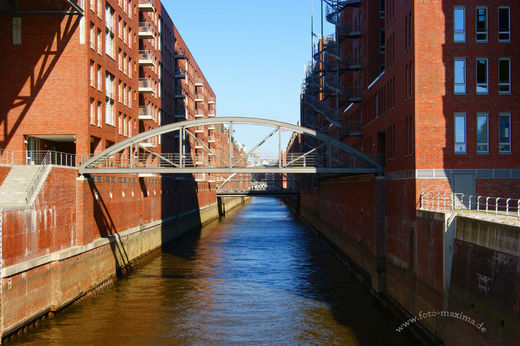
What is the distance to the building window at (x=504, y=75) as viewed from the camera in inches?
918

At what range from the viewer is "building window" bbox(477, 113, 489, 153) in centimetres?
2323

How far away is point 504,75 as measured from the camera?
2347 cm

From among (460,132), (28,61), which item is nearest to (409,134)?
(460,132)

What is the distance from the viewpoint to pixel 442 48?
23344mm

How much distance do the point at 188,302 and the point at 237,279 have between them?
19.7ft

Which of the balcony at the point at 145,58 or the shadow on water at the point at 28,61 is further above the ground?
the balcony at the point at 145,58

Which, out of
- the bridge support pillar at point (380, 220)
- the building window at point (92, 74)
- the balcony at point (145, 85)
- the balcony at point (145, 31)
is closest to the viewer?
the bridge support pillar at point (380, 220)

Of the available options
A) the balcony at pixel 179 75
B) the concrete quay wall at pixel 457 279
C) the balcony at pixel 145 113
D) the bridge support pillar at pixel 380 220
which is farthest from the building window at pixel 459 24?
the balcony at pixel 179 75

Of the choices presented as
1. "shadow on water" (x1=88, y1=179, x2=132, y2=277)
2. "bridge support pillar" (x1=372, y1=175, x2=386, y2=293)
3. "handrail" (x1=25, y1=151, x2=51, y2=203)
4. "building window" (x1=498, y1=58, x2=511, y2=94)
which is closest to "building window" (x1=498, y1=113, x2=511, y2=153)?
"building window" (x1=498, y1=58, x2=511, y2=94)

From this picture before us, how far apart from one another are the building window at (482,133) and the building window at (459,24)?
11.0 feet

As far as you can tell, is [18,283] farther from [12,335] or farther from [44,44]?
[44,44]

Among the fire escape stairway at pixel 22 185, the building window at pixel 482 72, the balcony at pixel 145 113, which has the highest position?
the balcony at pixel 145 113

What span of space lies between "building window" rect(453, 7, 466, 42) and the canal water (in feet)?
39.2

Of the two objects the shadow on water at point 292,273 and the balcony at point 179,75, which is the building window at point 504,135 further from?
the balcony at point 179,75
